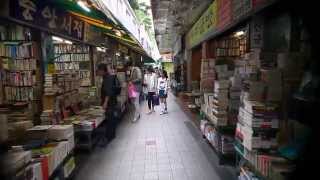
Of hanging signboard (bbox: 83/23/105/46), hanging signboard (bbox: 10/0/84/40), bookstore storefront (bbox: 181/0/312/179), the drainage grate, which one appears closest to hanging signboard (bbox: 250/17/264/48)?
bookstore storefront (bbox: 181/0/312/179)

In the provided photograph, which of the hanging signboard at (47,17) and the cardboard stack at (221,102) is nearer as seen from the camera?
the hanging signboard at (47,17)

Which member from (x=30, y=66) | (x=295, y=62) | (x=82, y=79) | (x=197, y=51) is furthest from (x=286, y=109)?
(x=197, y=51)

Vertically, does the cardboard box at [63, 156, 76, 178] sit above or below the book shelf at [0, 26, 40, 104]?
below

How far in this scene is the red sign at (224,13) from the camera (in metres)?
5.21

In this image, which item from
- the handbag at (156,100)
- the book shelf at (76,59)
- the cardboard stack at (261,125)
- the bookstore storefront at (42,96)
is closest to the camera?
the cardboard stack at (261,125)

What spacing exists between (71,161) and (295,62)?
339 centimetres

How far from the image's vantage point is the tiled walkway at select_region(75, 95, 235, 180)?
509cm

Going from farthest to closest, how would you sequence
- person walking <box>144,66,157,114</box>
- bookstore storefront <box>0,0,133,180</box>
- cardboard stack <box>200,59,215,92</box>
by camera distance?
person walking <box>144,66,157,114</box> < cardboard stack <box>200,59,215,92</box> < bookstore storefront <box>0,0,133,180</box>

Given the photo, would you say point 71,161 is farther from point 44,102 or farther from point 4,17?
point 4,17

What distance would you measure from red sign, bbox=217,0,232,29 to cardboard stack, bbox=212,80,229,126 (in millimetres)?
1010

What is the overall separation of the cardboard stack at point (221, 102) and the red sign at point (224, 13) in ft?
3.31

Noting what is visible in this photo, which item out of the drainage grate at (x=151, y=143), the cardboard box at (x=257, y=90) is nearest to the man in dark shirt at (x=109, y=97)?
the drainage grate at (x=151, y=143)

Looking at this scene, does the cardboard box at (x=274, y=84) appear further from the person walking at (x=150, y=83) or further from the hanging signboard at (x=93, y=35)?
the person walking at (x=150, y=83)

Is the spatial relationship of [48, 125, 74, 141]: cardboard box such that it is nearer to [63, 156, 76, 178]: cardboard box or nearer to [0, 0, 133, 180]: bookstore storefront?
[0, 0, 133, 180]: bookstore storefront
